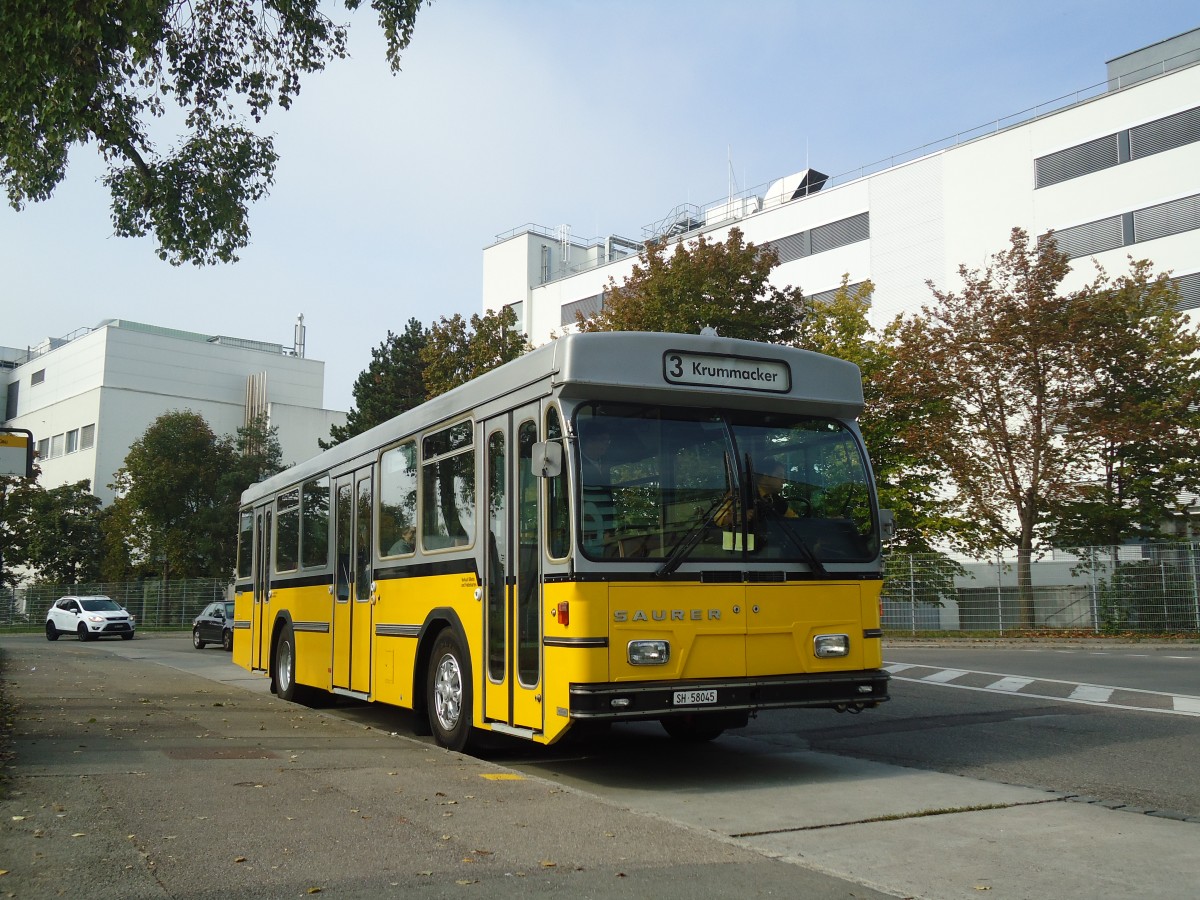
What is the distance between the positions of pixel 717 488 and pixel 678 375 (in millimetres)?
876

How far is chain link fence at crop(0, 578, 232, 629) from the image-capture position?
51.3m

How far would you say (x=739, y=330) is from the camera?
100 ft

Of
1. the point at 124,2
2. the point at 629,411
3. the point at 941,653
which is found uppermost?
the point at 124,2

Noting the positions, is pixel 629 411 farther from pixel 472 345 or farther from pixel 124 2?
pixel 472 345

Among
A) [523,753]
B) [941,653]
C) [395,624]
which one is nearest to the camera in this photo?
[523,753]

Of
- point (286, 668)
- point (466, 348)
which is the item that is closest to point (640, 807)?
point (286, 668)

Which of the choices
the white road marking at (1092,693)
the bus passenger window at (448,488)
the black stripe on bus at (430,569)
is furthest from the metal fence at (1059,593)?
the bus passenger window at (448,488)

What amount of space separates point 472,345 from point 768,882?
113ft

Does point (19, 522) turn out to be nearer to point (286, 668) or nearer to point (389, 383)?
point (389, 383)

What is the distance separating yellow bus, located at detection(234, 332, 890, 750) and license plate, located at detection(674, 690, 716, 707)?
0.5 inches

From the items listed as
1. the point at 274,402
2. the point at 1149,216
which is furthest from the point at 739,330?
the point at 274,402

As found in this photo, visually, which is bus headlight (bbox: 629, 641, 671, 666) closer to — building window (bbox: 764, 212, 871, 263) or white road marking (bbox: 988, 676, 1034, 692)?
white road marking (bbox: 988, 676, 1034, 692)

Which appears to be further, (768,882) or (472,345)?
(472,345)

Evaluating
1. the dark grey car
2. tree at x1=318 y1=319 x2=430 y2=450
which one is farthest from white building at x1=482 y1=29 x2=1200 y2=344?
the dark grey car
